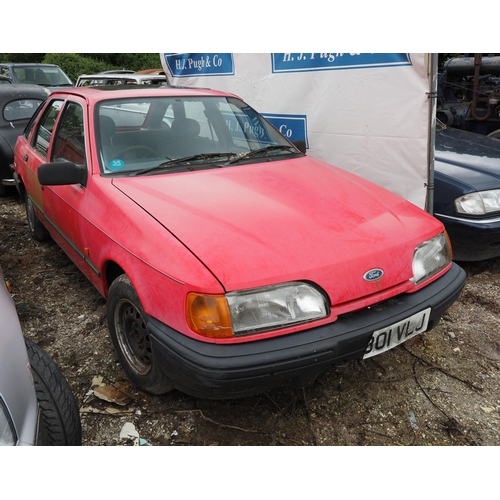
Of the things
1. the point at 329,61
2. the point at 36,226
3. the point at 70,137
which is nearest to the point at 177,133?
the point at 70,137

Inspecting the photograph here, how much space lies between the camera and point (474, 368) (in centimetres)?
260

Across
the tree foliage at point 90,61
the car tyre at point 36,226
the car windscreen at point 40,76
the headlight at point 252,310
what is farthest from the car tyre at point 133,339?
the tree foliage at point 90,61

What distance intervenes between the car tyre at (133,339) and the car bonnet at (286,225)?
0.43 metres

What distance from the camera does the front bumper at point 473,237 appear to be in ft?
11.3

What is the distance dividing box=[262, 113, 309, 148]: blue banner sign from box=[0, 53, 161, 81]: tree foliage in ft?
57.2

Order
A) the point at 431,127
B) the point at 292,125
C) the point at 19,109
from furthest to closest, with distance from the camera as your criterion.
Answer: the point at 19,109, the point at 292,125, the point at 431,127

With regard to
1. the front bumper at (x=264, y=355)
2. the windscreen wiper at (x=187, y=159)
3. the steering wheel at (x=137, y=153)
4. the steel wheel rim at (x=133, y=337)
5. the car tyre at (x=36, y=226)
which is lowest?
the car tyre at (x=36, y=226)

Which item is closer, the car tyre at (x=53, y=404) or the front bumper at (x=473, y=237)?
the car tyre at (x=53, y=404)

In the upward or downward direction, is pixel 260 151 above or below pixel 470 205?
above

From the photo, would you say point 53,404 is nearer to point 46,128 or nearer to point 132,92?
point 132,92

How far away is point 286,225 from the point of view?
83.6 inches

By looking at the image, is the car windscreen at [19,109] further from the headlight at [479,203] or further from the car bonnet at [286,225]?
the headlight at [479,203]

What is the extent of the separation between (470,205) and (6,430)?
3.41 meters

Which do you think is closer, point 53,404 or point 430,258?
point 53,404
